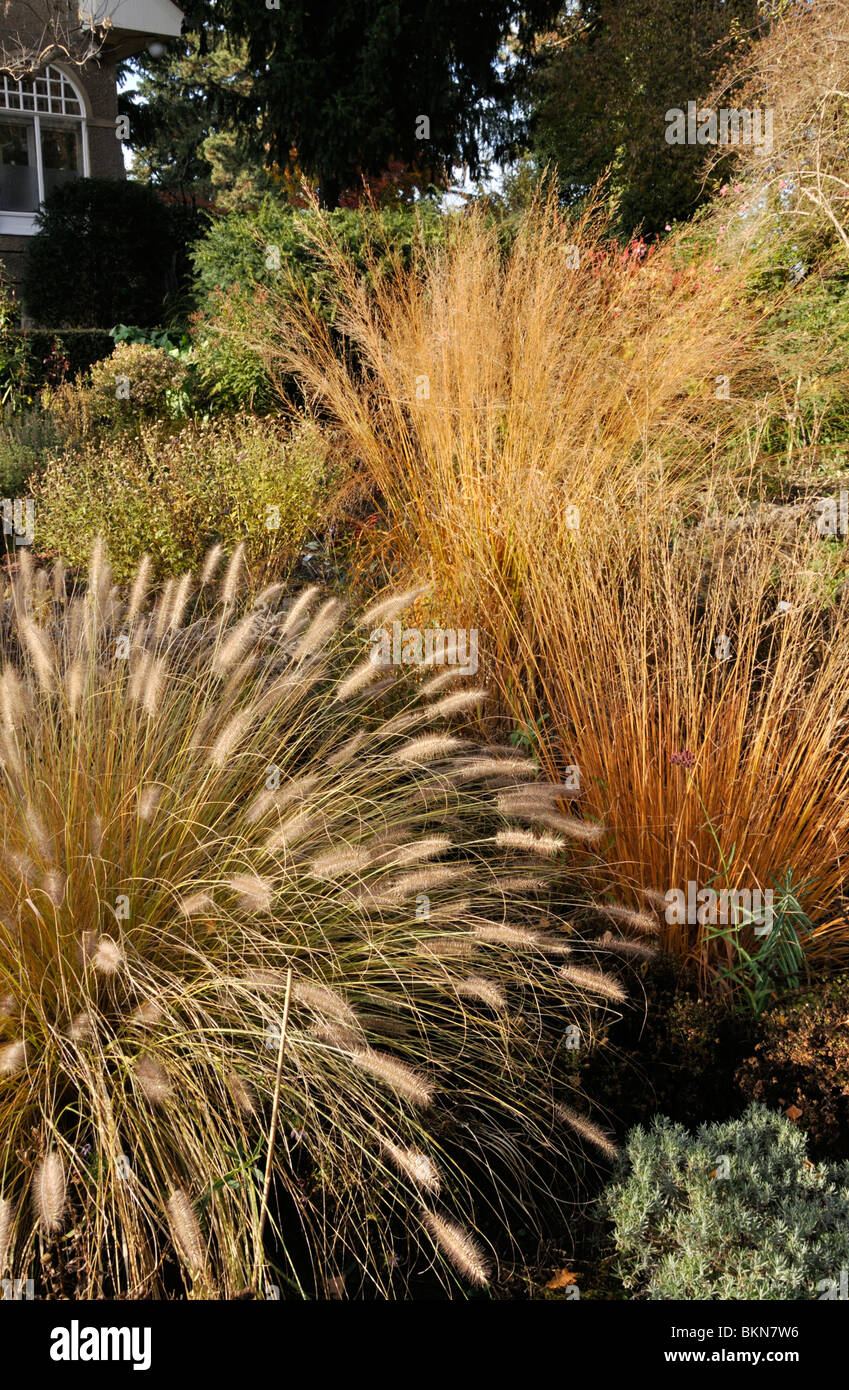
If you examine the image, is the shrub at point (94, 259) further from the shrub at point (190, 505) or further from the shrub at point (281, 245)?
the shrub at point (190, 505)

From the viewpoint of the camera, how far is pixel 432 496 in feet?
15.2

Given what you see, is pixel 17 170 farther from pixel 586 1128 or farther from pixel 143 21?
pixel 586 1128

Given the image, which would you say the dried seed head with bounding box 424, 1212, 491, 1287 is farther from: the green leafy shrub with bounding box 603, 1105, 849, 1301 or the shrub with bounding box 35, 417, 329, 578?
the shrub with bounding box 35, 417, 329, 578

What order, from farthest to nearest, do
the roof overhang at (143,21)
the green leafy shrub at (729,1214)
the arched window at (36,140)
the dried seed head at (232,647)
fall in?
the arched window at (36,140), the roof overhang at (143,21), the dried seed head at (232,647), the green leafy shrub at (729,1214)

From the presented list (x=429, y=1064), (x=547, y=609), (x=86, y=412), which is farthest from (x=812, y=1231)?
(x=86, y=412)

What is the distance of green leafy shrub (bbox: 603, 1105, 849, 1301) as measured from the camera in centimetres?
202

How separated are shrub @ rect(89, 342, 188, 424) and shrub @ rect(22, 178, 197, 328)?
625cm

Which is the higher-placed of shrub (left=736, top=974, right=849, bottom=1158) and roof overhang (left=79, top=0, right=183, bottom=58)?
roof overhang (left=79, top=0, right=183, bottom=58)

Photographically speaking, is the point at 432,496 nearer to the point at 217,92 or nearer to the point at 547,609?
the point at 547,609

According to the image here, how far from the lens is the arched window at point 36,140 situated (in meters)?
18.1

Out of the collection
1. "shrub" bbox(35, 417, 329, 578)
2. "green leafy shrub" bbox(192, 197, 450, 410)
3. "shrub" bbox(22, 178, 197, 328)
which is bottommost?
"shrub" bbox(35, 417, 329, 578)

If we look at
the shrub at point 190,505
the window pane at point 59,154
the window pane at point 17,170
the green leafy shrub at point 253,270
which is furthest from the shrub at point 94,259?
the shrub at point 190,505

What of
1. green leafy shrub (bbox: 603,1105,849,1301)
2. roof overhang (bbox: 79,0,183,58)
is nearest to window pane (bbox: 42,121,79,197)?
roof overhang (bbox: 79,0,183,58)

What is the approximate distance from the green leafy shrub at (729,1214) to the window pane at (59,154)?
20.1 meters
